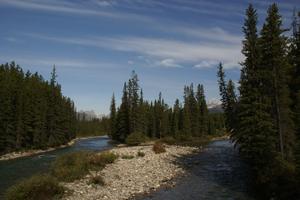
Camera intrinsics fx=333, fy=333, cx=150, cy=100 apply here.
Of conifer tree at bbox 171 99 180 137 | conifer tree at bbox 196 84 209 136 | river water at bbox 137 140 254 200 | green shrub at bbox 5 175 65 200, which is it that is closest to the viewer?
green shrub at bbox 5 175 65 200

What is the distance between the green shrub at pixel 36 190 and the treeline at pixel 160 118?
189 feet

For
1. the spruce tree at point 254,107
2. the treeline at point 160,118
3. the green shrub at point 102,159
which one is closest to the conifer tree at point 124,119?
the treeline at point 160,118

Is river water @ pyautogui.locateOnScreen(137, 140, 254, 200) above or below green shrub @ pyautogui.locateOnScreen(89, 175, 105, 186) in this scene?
below

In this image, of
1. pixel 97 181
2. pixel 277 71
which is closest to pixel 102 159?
pixel 97 181

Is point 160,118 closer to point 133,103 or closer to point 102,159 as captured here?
point 133,103

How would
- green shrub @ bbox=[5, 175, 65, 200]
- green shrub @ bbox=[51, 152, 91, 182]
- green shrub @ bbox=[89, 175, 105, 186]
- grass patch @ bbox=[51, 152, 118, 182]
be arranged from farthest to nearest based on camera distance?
grass patch @ bbox=[51, 152, 118, 182] → green shrub @ bbox=[51, 152, 91, 182] → green shrub @ bbox=[89, 175, 105, 186] → green shrub @ bbox=[5, 175, 65, 200]

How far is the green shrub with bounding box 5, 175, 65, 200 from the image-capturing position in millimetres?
20453

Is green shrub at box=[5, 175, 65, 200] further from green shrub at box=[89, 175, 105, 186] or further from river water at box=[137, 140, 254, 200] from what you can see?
river water at box=[137, 140, 254, 200]

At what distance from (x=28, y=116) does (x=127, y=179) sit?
3991cm

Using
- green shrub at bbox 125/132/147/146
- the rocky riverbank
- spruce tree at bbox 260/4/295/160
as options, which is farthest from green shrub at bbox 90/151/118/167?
green shrub at bbox 125/132/147/146

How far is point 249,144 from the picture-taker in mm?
31172

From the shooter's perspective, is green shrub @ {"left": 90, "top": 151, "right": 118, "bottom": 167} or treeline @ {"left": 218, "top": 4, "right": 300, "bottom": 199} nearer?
treeline @ {"left": 218, "top": 4, "right": 300, "bottom": 199}

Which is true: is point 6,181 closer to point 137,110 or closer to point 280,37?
point 280,37

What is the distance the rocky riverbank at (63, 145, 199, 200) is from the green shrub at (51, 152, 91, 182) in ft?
2.84
